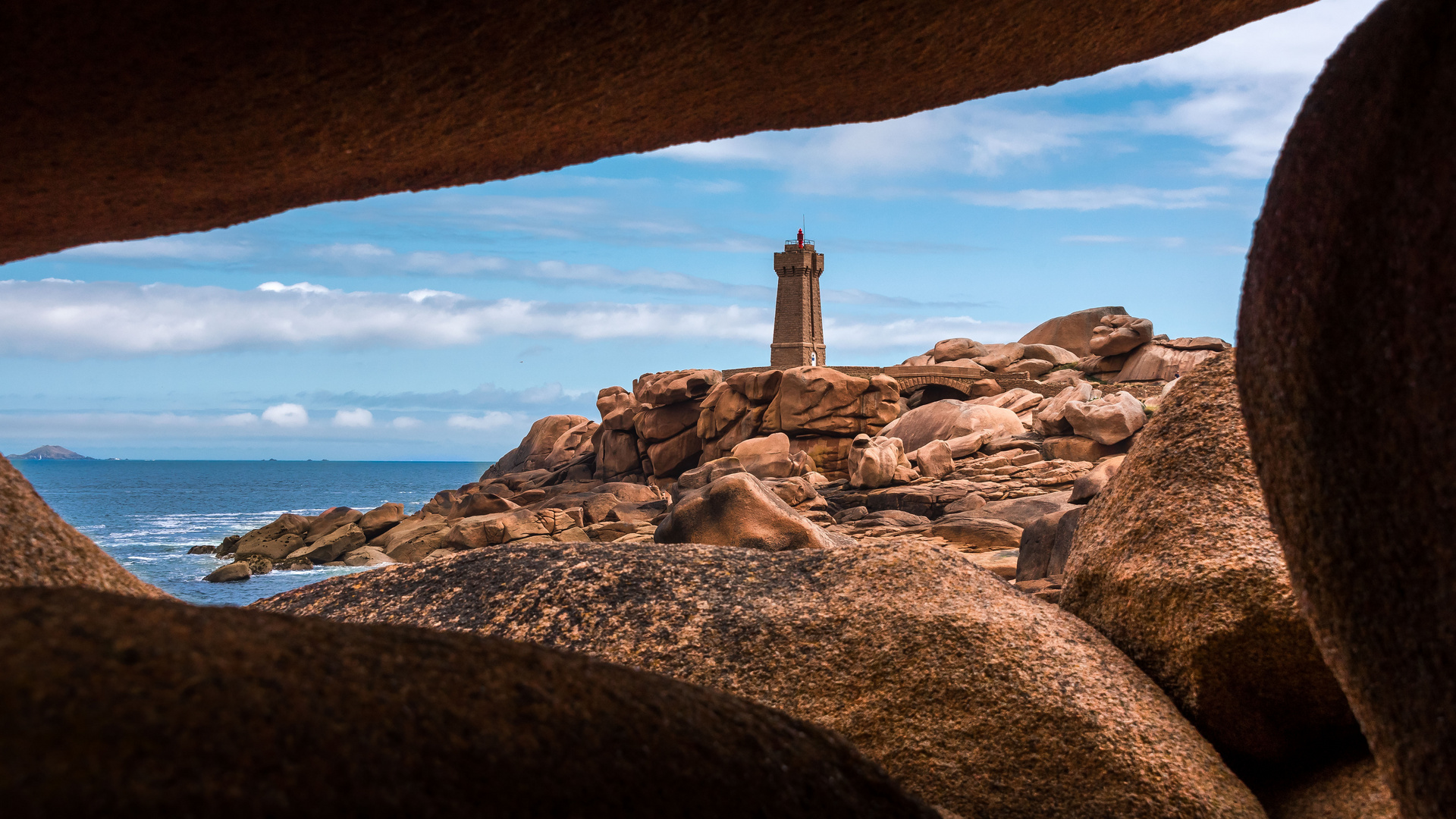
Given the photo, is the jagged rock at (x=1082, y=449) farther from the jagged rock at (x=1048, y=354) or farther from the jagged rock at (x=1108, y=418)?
the jagged rock at (x=1048, y=354)

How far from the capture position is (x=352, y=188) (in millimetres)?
2578

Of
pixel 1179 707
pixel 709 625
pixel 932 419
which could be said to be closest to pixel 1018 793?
pixel 1179 707

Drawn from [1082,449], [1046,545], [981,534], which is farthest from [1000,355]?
[1046,545]

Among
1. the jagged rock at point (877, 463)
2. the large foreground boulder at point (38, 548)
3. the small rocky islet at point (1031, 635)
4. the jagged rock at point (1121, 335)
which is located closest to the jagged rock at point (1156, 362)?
the jagged rock at point (1121, 335)

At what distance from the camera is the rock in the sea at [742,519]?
11992 mm

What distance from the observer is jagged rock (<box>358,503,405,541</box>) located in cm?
3466

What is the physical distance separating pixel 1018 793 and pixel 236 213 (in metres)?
3.01

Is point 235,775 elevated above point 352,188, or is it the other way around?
point 352,188

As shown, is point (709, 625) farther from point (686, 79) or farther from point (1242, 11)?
point (1242, 11)

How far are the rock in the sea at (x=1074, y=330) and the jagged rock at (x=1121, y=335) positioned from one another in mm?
10944

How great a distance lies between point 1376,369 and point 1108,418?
25.6 m

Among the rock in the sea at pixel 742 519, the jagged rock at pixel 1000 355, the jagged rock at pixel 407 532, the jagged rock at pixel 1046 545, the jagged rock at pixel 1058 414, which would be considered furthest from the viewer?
the jagged rock at pixel 1000 355

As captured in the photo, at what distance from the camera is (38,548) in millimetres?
2758

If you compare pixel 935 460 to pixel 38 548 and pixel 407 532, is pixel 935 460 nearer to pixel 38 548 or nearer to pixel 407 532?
pixel 407 532
